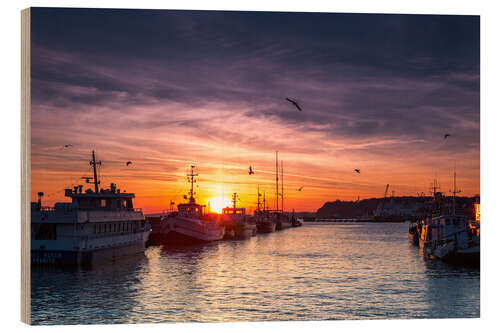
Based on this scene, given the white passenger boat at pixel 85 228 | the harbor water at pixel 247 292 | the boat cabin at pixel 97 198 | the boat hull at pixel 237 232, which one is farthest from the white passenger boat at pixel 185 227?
the harbor water at pixel 247 292

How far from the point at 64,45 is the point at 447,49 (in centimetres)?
1235

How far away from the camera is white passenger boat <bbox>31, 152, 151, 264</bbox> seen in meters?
30.0

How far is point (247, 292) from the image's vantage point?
23.6m

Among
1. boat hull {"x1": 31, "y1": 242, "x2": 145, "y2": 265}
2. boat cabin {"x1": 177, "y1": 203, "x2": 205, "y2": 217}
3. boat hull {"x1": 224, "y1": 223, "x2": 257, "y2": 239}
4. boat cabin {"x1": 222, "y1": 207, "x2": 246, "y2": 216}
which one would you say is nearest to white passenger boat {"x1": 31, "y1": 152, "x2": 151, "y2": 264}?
boat hull {"x1": 31, "y1": 242, "x2": 145, "y2": 265}

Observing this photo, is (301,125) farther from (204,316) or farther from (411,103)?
(204,316)

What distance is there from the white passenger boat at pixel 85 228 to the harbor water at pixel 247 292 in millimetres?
932

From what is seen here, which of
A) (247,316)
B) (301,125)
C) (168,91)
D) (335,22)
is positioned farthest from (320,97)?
(247,316)

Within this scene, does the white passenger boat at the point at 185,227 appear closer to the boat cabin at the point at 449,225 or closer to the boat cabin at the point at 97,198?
the boat cabin at the point at 97,198

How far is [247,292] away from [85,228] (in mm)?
12900

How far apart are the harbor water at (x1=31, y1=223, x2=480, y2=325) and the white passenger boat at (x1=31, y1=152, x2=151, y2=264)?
93cm

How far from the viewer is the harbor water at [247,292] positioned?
18453mm

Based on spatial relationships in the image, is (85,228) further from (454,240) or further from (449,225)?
(449,225)

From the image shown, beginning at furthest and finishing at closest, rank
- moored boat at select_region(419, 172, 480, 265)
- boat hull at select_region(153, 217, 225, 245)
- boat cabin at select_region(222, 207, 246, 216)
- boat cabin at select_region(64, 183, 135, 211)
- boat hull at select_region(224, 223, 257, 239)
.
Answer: boat cabin at select_region(222, 207, 246, 216) → boat hull at select_region(224, 223, 257, 239) → boat hull at select_region(153, 217, 225, 245) → boat cabin at select_region(64, 183, 135, 211) → moored boat at select_region(419, 172, 480, 265)

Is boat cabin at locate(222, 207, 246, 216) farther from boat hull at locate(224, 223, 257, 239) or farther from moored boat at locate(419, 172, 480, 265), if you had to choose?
moored boat at locate(419, 172, 480, 265)
